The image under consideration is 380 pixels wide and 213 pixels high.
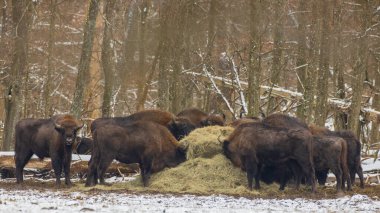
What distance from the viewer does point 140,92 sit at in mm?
32969

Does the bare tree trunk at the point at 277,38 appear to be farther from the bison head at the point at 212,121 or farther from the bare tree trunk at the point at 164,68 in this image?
the bison head at the point at 212,121

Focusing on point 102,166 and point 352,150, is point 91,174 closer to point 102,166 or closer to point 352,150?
point 102,166

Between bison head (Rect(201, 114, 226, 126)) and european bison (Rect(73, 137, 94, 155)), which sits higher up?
bison head (Rect(201, 114, 226, 126))

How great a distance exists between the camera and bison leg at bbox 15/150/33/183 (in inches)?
846

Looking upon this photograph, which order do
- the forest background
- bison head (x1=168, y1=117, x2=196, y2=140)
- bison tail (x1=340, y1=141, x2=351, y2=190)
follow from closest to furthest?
1. bison tail (x1=340, y1=141, x2=351, y2=190)
2. bison head (x1=168, y1=117, x2=196, y2=140)
3. the forest background

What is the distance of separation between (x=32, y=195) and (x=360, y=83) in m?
11.8

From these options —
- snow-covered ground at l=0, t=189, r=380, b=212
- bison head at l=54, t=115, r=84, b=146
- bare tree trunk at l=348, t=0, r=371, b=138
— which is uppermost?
bare tree trunk at l=348, t=0, r=371, b=138

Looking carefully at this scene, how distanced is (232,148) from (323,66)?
30.2ft

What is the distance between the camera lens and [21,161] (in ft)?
71.1

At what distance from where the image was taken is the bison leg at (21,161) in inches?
846

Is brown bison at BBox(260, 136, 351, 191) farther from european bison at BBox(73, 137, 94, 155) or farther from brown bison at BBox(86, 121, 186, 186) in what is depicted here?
european bison at BBox(73, 137, 94, 155)

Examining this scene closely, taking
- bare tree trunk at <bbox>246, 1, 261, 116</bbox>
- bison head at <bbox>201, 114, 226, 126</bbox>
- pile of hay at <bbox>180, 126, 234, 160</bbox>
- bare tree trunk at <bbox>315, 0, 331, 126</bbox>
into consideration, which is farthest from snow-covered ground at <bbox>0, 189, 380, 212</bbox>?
bare tree trunk at <bbox>315, 0, 331, 126</bbox>

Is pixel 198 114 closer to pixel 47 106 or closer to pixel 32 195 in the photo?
pixel 32 195

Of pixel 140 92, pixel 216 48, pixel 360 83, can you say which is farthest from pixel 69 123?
pixel 216 48
